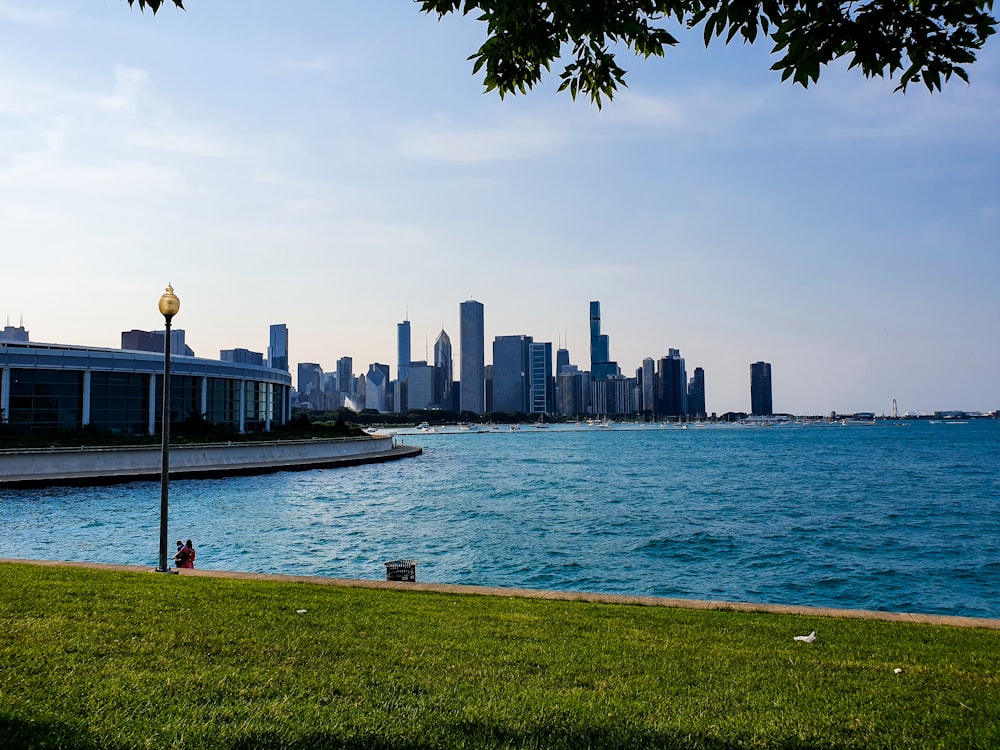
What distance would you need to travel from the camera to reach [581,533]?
31891mm

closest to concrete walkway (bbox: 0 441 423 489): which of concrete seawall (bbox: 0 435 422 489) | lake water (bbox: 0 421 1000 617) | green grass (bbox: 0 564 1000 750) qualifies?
concrete seawall (bbox: 0 435 422 489)

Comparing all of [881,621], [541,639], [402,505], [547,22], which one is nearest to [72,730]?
[541,639]

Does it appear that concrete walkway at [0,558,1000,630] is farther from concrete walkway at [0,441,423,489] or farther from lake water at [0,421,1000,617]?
concrete walkway at [0,441,423,489]

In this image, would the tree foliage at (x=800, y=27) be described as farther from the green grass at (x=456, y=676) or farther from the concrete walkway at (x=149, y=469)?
the concrete walkway at (x=149, y=469)

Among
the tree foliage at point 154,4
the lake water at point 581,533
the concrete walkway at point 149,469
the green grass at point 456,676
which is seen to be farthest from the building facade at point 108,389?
the tree foliage at point 154,4

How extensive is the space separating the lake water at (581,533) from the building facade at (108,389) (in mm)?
19464

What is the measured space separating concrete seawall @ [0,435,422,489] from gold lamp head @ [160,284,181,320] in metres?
35.6

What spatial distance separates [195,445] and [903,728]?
60346mm

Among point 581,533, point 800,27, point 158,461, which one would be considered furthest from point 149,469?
point 800,27

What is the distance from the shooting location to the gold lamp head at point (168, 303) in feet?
49.2

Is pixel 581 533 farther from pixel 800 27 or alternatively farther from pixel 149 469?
pixel 149 469

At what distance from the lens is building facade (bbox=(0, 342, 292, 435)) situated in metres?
58.6

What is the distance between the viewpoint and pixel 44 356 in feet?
196

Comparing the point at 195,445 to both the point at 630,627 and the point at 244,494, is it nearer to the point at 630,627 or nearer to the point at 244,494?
the point at 244,494
